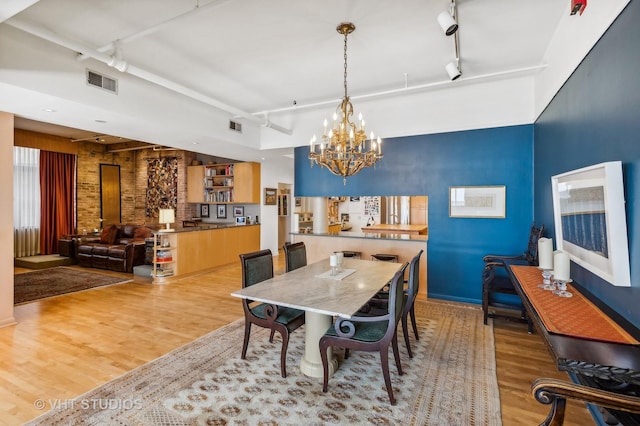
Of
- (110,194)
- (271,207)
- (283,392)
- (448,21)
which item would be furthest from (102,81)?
(110,194)

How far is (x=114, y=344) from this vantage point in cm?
320

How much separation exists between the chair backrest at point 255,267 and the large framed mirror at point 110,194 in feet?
26.3

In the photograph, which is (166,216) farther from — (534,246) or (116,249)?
(534,246)

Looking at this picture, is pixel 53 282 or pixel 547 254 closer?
pixel 547 254

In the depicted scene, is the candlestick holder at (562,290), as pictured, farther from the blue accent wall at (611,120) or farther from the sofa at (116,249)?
the sofa at (116,249)

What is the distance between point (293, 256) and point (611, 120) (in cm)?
293

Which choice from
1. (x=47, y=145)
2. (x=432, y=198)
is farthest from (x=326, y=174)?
(x=47, y=145)

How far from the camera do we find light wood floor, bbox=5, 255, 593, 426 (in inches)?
90.8

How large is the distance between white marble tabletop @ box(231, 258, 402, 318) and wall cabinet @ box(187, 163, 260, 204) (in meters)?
4.95

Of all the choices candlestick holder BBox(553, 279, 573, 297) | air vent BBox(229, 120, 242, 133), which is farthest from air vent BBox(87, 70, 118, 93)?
candlestick holder BBox(553, 279, 573, 297)

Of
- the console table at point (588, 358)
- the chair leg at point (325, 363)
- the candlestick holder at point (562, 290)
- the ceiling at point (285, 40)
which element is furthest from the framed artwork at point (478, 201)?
the chair leg at point (325, 363)

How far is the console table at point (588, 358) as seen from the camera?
1.17 m

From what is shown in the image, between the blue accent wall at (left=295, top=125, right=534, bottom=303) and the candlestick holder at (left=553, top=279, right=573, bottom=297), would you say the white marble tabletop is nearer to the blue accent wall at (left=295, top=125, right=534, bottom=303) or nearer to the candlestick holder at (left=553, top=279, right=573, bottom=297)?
the candlestick holder at (left=553, top=279, right=573, bottom=297)

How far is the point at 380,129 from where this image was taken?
202 inches
